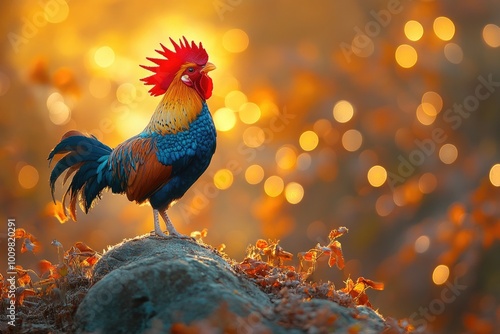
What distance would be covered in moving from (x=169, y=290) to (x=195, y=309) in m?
0.25

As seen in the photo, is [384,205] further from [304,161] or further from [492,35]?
[492,35]

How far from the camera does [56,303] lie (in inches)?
176

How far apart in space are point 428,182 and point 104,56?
187 inches

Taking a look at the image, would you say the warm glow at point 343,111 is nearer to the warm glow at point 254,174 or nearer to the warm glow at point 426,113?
the warm glow at point 426,113

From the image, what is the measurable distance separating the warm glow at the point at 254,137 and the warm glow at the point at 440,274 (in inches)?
111

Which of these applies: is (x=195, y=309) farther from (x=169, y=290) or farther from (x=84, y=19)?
(x=84, y=19)

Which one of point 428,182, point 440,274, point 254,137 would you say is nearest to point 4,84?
point 254,137

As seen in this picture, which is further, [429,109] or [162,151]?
[429,109]

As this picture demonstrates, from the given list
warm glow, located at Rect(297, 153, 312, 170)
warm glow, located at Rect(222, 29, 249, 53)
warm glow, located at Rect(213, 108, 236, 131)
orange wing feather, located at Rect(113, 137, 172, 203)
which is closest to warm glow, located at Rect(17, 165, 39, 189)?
warm glow, located at Rect(213, 108, 236, 131)

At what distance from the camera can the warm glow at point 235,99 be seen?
330 inches

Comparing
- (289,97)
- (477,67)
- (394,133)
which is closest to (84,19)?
(289,97)

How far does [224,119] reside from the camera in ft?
27.0

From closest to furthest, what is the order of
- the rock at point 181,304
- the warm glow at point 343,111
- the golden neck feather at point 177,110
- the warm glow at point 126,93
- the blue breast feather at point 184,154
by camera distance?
1. the rock at point 181,304
2. the blue breast feather at point 184,154
3. the golden neck feather at point 177,110
4. the warm glow at point 126,93
5. the warm glow at point 343,111
